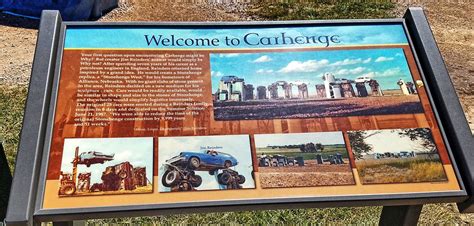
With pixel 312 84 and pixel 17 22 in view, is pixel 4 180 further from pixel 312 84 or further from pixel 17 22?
pixel 17 22

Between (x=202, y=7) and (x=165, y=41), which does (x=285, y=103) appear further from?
(x=202, y=7)

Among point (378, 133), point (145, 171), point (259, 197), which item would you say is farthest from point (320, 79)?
point (145, 171)

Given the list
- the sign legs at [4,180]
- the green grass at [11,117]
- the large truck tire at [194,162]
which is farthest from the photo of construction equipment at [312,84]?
the green grass at [11,117]

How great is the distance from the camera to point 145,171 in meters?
2.41

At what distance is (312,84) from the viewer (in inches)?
110

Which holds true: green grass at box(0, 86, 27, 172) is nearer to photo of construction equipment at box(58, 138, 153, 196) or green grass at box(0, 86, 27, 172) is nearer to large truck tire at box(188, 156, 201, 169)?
photo of construction equipment at box(58, 138, 153, 196)

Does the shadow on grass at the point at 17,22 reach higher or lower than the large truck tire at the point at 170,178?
higher

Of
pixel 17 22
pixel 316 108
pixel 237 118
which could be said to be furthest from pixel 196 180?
pixel 17 22

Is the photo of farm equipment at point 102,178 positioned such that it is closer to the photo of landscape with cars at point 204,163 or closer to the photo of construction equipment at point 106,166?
the photo of construction equipment at point 106,166

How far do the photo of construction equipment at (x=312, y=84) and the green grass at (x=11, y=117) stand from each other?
244cm

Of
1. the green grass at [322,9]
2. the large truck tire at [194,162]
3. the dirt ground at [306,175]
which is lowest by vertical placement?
the dirt ground at [306,175]

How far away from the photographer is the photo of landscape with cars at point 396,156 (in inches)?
98.3

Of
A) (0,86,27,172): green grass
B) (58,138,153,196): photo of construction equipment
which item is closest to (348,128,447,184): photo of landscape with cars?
(58,138,153,196): photo of construction equipment

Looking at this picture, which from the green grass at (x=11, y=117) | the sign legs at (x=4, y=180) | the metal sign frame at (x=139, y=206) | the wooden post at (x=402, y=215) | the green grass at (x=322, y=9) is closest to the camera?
the metal sign frame at (x=139, y=206)
